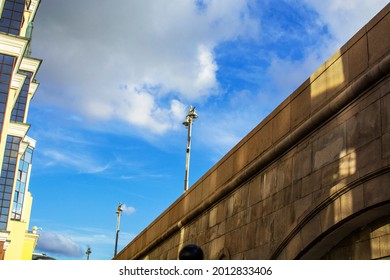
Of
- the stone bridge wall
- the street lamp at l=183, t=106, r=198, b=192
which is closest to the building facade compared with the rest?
the street lamp at l=183, t=106, r=198, b=192

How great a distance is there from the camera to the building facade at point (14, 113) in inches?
1656

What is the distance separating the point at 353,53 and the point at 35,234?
73102mm

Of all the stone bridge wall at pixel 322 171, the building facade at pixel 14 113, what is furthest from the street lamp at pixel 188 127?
the building facade at pixel 14 113

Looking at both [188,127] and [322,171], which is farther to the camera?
[188,127]

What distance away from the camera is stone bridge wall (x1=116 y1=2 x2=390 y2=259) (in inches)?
292

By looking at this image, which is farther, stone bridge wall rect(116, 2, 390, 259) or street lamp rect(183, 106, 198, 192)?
street lamp rect(183, 106, 198, 192)

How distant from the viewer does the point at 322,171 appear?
8.69 m

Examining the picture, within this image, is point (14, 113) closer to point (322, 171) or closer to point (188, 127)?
point (188, 127)

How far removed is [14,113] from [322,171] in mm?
51153

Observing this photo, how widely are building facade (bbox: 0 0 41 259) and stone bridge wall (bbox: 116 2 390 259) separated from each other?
32576mm

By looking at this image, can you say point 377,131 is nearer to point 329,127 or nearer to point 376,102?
point 376,102

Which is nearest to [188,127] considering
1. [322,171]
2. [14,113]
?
[322,171]

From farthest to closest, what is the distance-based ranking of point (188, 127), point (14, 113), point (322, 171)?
point (14, 113) → point (188, 127) → point (322, 171)

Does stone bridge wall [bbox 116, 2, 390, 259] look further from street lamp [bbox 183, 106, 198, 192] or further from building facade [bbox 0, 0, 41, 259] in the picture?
building facade [bbox 0, 0, 41, 259]
